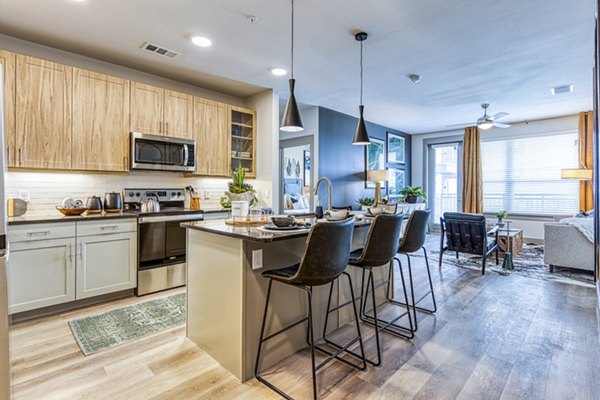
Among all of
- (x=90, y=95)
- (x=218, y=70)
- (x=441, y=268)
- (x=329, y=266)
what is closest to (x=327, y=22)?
(x=218, y=70)

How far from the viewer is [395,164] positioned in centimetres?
802

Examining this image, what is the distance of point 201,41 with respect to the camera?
315 centimetres

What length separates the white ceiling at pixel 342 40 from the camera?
8.47 ft

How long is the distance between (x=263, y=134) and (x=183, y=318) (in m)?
2.93

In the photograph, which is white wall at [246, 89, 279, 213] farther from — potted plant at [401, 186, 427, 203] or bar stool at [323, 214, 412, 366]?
potted plant at [401, 186, 427, 203]

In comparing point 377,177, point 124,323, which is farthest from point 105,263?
point 377,177

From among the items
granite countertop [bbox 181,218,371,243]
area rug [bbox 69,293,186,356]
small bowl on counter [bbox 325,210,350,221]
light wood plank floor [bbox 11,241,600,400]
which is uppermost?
small bowl on counter [bbox 325,210,350,221]

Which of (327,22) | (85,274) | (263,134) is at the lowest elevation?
(85,274)

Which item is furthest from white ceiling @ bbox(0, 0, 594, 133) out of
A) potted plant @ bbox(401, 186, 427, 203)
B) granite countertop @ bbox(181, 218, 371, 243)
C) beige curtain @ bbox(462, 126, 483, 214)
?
potted plant @ bbox(401, 186, 427, 203)

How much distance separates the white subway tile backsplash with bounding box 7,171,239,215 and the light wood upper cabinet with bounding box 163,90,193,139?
609mm

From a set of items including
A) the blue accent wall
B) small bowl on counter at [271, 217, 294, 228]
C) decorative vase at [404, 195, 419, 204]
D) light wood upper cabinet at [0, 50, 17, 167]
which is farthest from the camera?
decorative vase at [404, 195, 419, 204]

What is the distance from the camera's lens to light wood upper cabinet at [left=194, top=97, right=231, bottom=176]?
4312 millimetres

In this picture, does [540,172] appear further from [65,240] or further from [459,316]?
[65,240]

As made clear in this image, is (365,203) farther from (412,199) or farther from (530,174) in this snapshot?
(530,174)
